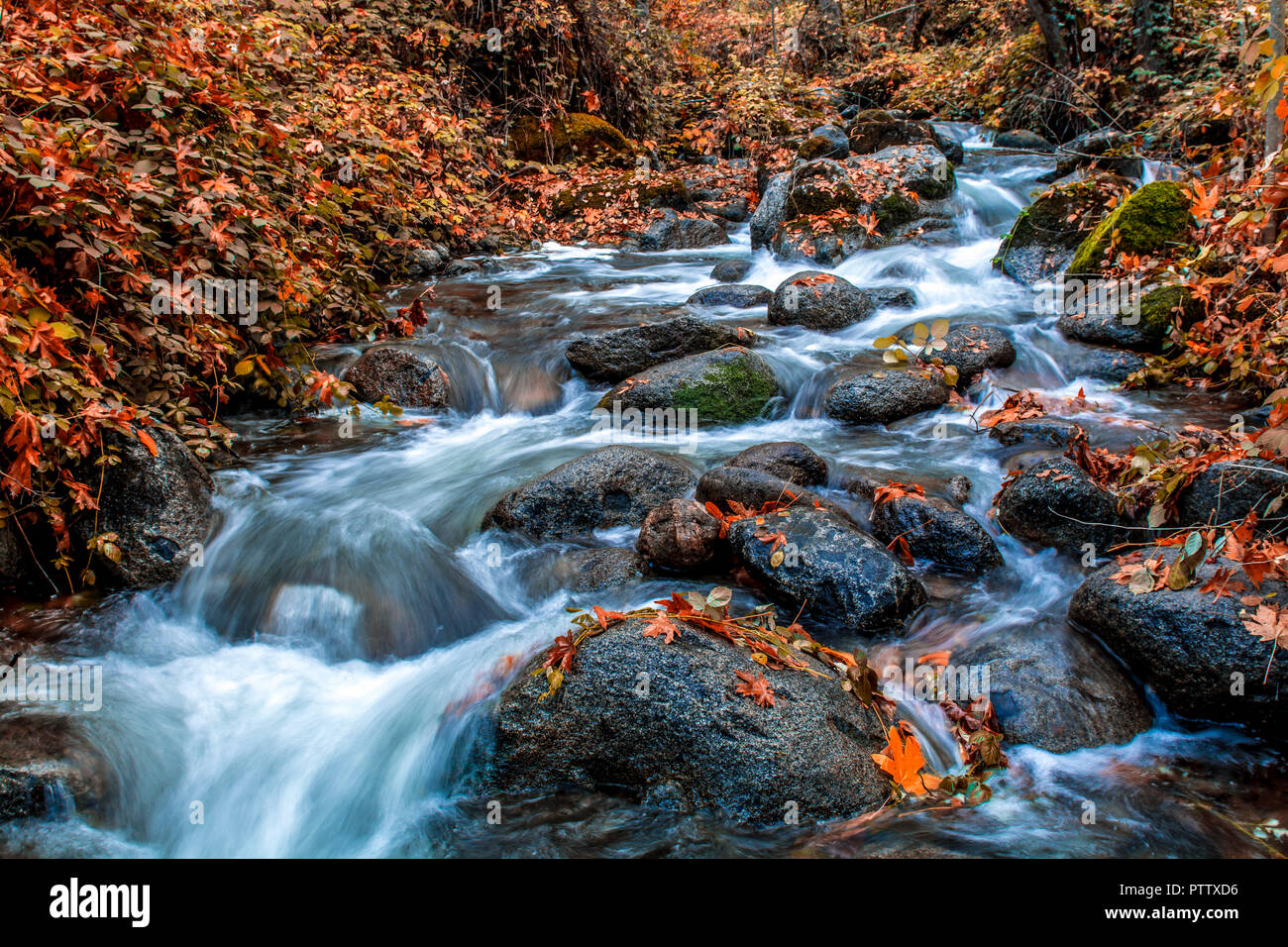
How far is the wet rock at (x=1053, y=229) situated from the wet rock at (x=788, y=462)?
5.64m

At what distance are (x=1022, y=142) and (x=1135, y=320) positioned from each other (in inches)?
400

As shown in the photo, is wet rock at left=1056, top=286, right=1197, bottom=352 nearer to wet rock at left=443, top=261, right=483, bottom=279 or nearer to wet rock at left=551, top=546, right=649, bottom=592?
wet rock at left=551, top=546, right=649, bottom=592

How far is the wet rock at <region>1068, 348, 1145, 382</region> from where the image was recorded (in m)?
7.10

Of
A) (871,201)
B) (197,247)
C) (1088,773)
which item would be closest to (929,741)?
(1088,773)

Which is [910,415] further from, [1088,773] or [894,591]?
[1088,773]

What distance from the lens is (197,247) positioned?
206 inches

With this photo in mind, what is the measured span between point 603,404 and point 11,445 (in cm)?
439

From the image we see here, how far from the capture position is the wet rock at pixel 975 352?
7168 millimetres

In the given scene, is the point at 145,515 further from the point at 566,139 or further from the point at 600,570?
the point at 566,139

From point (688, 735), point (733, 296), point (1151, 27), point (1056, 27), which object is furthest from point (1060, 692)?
point (1056, 27)

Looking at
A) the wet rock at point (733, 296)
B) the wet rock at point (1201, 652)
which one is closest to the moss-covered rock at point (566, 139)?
the wet rock at point (733, 296)

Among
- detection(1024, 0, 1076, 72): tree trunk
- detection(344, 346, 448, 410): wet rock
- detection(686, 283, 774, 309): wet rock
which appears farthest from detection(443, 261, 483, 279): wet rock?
detection(1024, 0, 1076, 72): tree trunk
